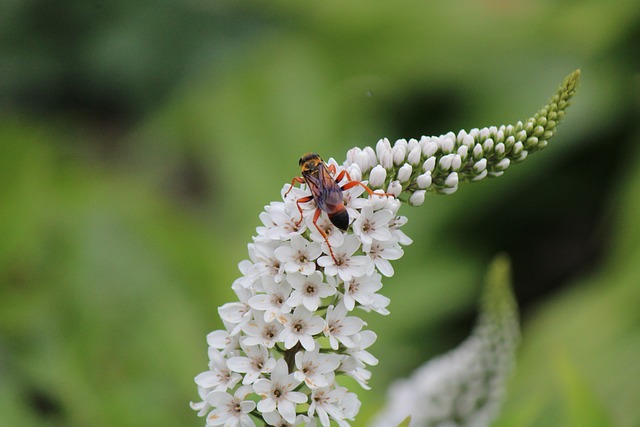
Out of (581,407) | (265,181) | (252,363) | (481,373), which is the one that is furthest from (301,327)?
(265,181)

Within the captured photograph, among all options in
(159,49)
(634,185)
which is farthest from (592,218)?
(159,49)

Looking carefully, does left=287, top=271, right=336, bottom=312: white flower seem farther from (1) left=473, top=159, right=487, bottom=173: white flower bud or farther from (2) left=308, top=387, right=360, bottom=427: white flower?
(1) left=473, top=159, right=487, bottom=173: white flower bud

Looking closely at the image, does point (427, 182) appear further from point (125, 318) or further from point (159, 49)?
point (159, 49)

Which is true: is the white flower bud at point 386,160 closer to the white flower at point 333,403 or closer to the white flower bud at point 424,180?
the white flower bud at point 424,180

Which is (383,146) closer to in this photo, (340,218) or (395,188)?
(395,188)

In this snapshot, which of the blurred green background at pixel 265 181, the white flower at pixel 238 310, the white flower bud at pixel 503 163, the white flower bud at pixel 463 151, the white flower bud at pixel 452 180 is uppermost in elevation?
the blurred green background at pixel 265 181

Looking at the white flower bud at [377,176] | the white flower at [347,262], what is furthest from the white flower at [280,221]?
the white flower bud at [377,176]

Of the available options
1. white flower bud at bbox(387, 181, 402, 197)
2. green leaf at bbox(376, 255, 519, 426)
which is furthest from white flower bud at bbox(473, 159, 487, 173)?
green leaf at bbox(376, 255, 519, 426)
